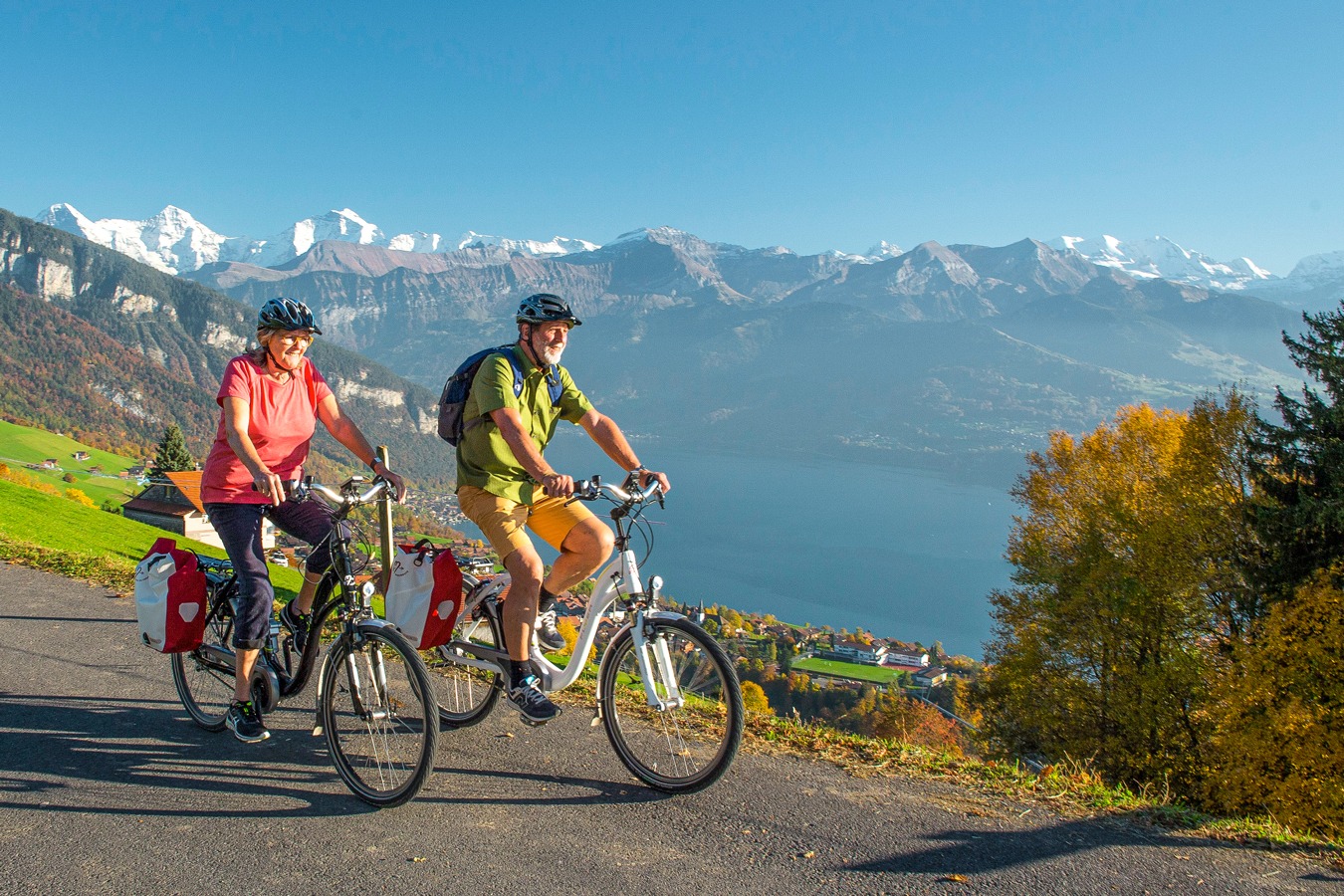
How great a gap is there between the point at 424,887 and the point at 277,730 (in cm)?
212

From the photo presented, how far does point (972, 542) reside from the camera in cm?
15112

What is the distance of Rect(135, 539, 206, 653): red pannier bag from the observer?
4840 mm

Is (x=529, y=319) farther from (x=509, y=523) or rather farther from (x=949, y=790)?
(x=949, y=790)

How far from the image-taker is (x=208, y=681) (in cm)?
512

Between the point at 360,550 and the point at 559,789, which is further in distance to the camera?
the point at 360,550

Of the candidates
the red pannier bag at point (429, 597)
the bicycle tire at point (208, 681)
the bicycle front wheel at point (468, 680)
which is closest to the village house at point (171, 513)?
the bicycle tire at point (208, 681)

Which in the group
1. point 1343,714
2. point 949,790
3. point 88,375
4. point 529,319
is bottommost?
point 1343,714

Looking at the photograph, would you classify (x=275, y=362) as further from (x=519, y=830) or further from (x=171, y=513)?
(x=171, y=513)

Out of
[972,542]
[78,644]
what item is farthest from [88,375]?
[78,644]

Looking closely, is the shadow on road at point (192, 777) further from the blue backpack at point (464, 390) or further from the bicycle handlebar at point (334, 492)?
the blue backpack at point (464, 390)

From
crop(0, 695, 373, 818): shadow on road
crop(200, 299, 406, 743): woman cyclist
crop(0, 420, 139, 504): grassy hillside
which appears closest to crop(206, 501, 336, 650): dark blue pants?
crop(200, 299, 406, 743): woman cyclist

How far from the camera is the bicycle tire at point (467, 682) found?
4.85m

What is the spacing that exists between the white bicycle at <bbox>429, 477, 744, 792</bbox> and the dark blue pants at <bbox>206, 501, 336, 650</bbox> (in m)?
0.91

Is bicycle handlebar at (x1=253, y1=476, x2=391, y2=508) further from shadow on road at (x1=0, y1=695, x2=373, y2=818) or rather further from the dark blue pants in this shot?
shadow on road at (x1=0, y1=695, x2=373, y2=818)
